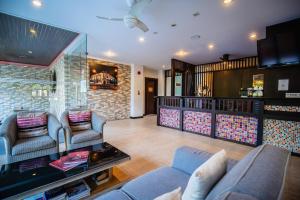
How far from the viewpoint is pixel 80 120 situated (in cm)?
312

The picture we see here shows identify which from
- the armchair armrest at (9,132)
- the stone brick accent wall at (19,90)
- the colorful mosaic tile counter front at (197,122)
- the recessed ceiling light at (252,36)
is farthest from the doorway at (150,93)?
the armchair armrest at (9,132)

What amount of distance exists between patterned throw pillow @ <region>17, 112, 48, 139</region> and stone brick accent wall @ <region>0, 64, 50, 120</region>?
155cm

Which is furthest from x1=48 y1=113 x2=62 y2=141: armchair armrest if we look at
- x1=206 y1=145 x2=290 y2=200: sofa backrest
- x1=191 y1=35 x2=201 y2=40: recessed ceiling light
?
x1=191 y1=35 x2=201 y2=40: recessed ceiling light

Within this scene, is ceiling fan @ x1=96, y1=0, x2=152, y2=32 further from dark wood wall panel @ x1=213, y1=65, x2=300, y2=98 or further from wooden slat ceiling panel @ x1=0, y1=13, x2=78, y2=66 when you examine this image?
dark wood wall panel @ x1=213, y1=65, x2=300, y2=98

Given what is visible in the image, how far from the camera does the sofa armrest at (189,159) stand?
1.46 m

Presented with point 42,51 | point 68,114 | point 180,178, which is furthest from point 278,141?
point 42,51

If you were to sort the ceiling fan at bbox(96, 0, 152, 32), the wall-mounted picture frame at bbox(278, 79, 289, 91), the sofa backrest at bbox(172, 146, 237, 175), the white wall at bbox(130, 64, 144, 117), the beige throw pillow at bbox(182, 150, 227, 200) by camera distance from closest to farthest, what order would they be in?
the beige throw pillow at bbox(182, 150, 227, 200) < the sofa backrest at bbox(172, 146, 237, 175) < the ceiling fan at bbox(96, 0, 152, 32) < the wall-mounted picture frame at bbox(278, 79, 289, 91) < the white wall at bbox(130, 64, 144, 117)

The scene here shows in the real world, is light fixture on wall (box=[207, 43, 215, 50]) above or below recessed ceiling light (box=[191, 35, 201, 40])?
above

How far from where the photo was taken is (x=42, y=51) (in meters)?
5.34

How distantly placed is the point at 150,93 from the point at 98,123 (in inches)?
230

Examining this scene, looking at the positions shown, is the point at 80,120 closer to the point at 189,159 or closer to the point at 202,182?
the point at 189,159

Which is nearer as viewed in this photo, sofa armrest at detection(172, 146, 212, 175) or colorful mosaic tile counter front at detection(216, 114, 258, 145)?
sofa armrest at detection(172, 146, 212, 175)

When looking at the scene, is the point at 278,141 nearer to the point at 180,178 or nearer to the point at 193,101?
the point at 193,101

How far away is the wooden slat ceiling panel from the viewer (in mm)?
3432
